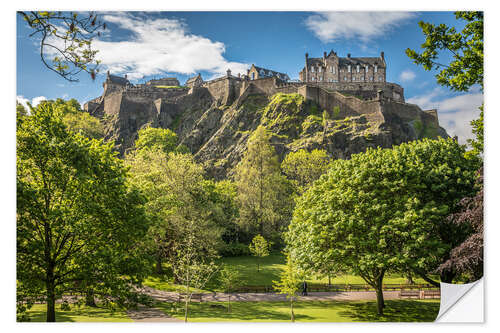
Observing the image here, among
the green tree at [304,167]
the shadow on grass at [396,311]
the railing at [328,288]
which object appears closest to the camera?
the shadow on grass at [396,311]

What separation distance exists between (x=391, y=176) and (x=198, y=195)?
28.8 ft

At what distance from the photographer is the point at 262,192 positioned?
76.3ft

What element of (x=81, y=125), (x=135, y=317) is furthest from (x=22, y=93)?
(x=81, y=125)

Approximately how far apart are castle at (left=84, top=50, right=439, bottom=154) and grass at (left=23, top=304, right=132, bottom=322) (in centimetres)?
2295

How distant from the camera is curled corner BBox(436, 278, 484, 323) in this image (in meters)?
6.82

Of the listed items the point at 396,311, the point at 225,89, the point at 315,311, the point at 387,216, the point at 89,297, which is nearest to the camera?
the point at 89,297

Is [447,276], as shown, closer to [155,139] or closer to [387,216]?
[387,216]

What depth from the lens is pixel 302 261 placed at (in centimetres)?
972

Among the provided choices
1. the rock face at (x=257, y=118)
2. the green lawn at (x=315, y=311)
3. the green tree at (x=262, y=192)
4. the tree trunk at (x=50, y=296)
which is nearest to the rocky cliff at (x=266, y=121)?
the rock face at (x=257, y=118)

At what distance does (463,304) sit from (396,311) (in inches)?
73.0

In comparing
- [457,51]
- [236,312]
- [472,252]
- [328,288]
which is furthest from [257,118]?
[472,252]

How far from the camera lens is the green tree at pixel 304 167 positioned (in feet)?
85.1

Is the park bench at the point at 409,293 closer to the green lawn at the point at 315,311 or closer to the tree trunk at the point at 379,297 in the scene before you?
the green lawn at the point at 315,311

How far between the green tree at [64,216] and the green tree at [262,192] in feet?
45.7
